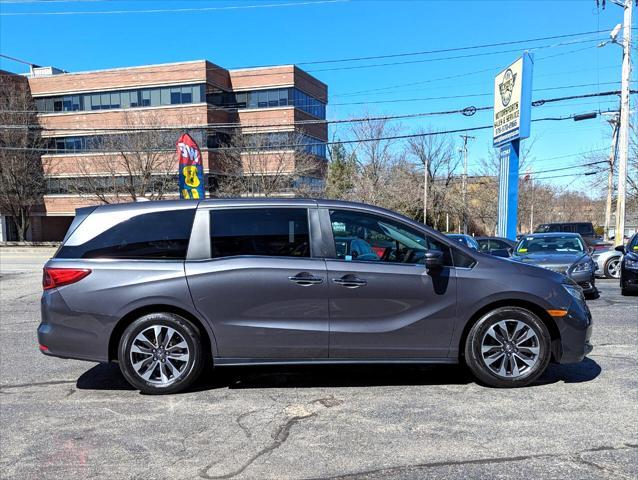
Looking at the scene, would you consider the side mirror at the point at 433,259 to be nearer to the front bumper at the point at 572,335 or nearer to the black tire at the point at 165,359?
the front bumper at the point at 572,335

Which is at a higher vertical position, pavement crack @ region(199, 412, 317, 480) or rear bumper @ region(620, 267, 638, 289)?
rear bumper @ region(620, 267, 638, 289)

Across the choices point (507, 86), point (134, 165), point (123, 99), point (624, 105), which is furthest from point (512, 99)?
point (123, 99)

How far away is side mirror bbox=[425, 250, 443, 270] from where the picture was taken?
174 inches

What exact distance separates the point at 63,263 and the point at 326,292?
7.90 feet

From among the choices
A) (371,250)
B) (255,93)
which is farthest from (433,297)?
(255,93)

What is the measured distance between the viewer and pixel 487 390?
4.56 meters

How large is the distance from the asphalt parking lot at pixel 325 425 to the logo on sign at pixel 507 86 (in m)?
15.6

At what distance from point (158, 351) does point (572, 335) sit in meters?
3.76

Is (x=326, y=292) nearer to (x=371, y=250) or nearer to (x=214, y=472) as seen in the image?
(x=371, y=250)

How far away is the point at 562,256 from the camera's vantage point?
1020 centimetres

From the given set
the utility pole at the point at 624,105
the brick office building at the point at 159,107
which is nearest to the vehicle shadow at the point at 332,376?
the utility pole at the point at 624,105

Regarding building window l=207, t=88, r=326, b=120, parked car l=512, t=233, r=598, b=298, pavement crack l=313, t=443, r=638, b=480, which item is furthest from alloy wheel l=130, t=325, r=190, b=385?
building window l=207, t=88, r=326, b=120

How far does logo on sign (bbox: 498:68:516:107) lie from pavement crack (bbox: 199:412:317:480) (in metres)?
18.0

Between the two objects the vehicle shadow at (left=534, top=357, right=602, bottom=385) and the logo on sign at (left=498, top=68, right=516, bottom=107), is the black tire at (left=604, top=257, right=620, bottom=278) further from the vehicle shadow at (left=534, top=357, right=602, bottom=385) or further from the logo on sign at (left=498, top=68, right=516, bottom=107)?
the vehicle shadow at (left=534, top=357, right=602, bottom=385)
